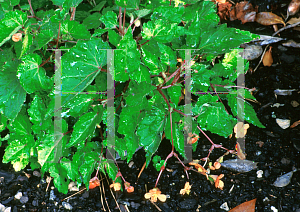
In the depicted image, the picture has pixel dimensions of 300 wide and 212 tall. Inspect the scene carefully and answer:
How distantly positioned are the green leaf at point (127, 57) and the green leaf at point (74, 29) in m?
0.18

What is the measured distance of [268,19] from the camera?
Answer: 1.54m

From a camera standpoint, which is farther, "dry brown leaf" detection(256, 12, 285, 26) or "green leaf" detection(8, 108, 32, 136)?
"dry brown leaf" detection(256, 12, 285, 26)

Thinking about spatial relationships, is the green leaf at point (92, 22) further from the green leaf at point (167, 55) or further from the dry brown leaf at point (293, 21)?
the dry brown leaf at point (293, 21)

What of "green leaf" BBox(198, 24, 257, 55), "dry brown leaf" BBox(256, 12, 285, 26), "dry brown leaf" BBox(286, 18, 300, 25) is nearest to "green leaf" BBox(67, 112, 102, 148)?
"green leaf" BBox(198, 24, 257, 55)

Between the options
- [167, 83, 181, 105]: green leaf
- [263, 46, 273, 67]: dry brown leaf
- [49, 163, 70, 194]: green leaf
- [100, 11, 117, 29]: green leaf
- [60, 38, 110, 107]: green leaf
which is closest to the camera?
[60, 38, 110, 107]: green leaf

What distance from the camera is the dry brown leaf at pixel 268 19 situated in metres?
1.53

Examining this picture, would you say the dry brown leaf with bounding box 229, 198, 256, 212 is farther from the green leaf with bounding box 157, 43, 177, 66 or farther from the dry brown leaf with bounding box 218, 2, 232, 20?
the dry brown leaf with bounding box 218, 2, 232, 20

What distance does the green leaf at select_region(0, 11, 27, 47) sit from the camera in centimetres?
85

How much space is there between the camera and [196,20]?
93 centimetres

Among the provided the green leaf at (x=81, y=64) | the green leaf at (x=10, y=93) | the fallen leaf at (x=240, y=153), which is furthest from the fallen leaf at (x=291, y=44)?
the green leaf at (x=10, y=93)

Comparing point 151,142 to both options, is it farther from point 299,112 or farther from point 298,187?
point 299,112

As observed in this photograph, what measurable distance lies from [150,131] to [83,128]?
0.24m

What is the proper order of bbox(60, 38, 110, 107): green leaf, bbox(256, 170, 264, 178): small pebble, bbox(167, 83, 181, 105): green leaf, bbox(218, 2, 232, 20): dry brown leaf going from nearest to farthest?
bbox(60, 38, 110, 107): green leaf, bbox(167, 83, 181, 105): green leaf, bbox(256, 170, 264, 178): small pebble, bbox(218, 2, 232, 20): dry brown leaf

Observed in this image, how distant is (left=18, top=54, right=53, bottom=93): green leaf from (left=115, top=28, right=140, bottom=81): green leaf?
0.31 meters
